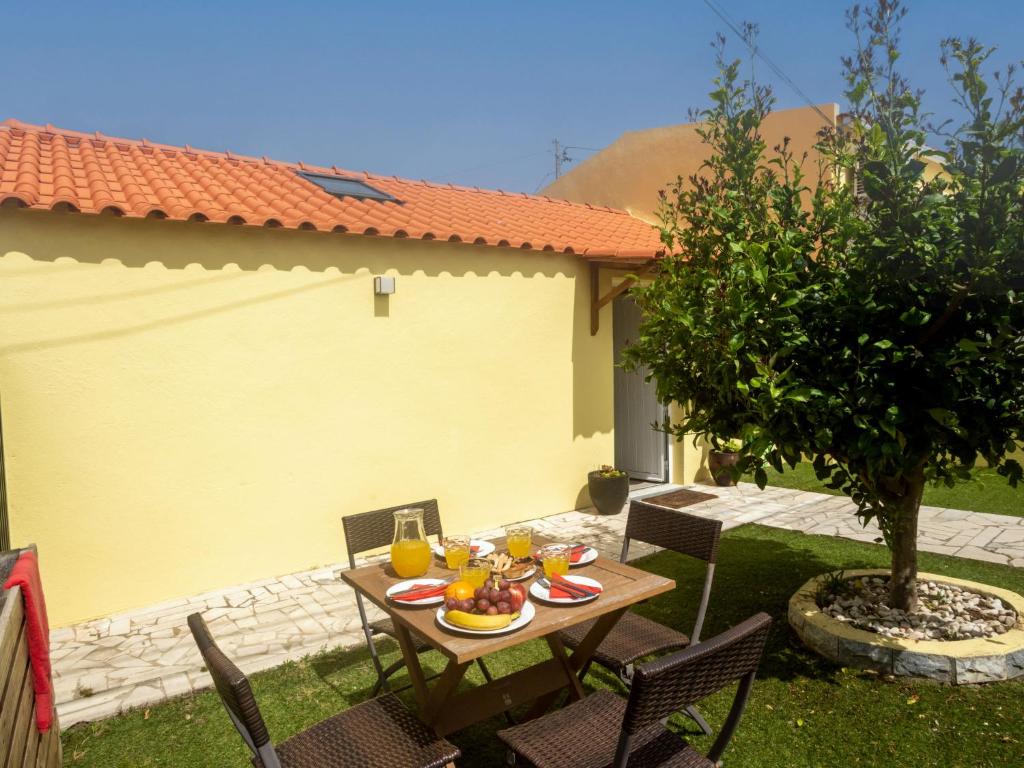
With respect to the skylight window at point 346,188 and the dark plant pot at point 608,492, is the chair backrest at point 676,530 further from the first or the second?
the skylight window at point 346,188

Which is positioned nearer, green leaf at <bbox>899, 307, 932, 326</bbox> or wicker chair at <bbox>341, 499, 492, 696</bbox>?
green leaf at <bbox>899, 307, 932, 326</bbox>

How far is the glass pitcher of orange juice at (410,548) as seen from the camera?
3.10 m

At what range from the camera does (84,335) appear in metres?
5.24

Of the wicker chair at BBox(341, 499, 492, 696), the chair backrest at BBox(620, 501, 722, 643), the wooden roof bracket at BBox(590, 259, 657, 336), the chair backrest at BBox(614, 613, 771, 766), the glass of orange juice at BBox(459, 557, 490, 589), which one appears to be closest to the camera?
the chair backrest at BBox(614, 613, 771, 766)

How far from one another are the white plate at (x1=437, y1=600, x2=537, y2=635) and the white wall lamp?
424 centimetres

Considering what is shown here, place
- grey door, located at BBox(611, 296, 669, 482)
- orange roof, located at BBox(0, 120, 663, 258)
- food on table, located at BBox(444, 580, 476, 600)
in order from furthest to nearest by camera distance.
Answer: grey door, located at BBox(611, 296, 669, 482), orange roof, located at BBox(0, 120, 663, 258), food on table, located at BBox(444, 580, 476, 600)

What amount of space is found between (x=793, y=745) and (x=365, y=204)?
6.40m

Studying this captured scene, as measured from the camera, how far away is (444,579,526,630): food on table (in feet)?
8.38

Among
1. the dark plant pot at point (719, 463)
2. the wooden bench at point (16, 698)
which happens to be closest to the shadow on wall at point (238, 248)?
the wooden bench at point (16, 698)

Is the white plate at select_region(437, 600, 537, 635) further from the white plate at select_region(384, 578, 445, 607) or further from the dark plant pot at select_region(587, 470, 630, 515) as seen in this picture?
the dark plant pot at select_region(587, 470, 630, 515)

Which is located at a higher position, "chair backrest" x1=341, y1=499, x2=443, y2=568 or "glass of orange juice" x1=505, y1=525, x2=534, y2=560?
"glass of orange juice" x1=505, y1=525, x2=534, y2=560


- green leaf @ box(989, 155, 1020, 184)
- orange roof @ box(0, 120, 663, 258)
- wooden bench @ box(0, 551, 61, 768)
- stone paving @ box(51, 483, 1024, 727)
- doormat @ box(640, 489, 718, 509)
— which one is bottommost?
doormat @ box(640, 489, 718, 509)

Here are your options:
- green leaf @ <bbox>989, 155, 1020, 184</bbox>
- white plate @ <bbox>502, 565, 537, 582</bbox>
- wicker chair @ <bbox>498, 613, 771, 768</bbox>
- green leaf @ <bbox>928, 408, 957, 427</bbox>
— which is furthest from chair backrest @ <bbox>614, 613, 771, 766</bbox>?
green leaf @ <bbox>989, 155, 1020, 184</bbox>

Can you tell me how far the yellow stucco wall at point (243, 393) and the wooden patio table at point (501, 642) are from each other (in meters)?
3.03
